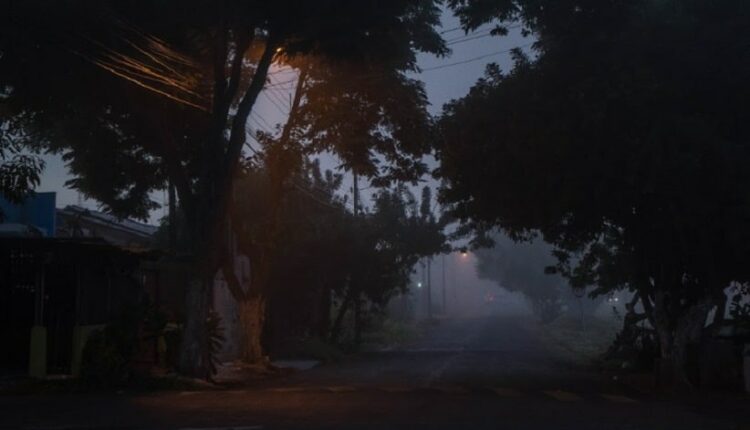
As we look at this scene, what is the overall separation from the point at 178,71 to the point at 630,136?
A: 9.58 meters

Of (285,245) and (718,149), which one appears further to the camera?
(285,245)

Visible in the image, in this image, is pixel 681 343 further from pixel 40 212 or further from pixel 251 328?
pixel 40 212

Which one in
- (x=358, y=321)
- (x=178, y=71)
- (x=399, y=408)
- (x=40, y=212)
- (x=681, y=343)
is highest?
(x=178, y=71)

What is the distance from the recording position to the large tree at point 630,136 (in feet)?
60.8

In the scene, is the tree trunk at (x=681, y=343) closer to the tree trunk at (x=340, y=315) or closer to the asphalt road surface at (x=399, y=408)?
the asphalt road surface at (x=399, y=408)

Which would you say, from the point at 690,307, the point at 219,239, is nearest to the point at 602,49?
the point at 690,307

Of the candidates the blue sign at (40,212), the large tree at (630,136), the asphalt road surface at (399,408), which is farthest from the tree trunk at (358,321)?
the large tree at (630,136)

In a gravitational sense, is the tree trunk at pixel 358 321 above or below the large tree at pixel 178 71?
below

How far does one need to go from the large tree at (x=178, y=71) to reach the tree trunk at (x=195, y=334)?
3cm

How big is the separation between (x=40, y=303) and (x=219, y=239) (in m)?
3.99

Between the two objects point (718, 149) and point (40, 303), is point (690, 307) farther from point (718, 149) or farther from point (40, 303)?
point (40, 303)

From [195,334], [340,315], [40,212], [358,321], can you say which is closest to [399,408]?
[195,334]

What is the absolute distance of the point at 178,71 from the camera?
815 inches

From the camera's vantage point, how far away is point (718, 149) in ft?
59.2
